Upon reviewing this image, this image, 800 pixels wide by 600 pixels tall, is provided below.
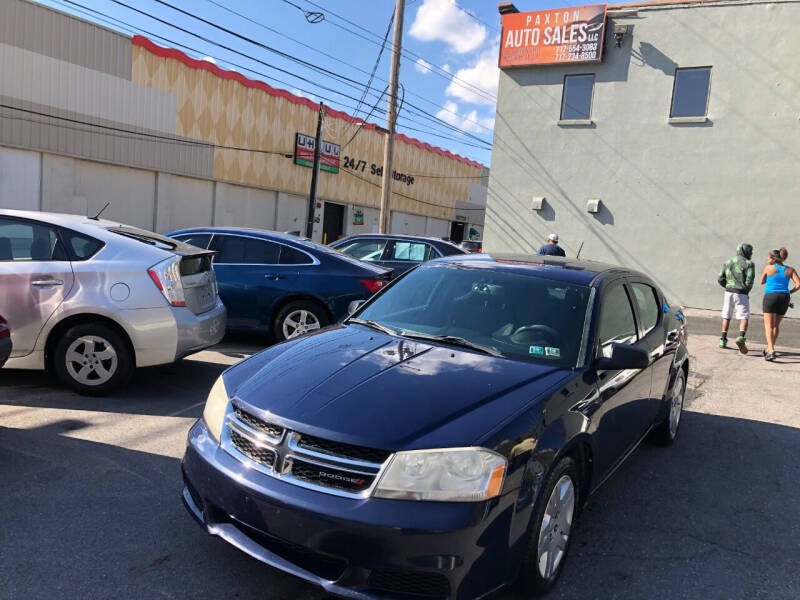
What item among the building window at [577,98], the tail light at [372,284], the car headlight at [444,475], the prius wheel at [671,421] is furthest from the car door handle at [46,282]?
the building window at [577,98]

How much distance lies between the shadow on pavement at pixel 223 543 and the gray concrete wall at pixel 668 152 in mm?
11521

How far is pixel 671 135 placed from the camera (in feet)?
48.5

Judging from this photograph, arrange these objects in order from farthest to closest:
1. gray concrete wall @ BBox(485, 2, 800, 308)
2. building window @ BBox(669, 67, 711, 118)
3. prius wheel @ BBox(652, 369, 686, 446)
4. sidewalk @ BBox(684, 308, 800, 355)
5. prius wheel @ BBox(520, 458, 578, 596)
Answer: building window @ BBox(669, 67, 711, 118), gray concrete wall @ BBox(485, 2, 800, 308), sidewalk @ BBox(684, 308, 800, 355), prius wheel @ BBox(652, 369, 686, 446), prius wheel @ BBox(520, 458, 578, 596)

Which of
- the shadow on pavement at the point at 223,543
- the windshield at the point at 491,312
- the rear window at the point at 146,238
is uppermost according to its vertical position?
the rear window at the point at 146,238

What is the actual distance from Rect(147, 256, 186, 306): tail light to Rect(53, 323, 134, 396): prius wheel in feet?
1.76

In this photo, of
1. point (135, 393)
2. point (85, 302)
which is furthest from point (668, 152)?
point (85, 302)

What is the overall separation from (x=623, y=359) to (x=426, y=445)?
134cm

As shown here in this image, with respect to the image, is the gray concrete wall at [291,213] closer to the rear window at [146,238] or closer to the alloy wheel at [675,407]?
the rear window at [146,238]

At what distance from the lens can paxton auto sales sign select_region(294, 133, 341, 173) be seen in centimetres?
3612

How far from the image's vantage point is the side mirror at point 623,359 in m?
3.06

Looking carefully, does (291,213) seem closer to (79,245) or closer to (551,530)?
(79,245)

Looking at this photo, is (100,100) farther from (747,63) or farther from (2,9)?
(747,63)

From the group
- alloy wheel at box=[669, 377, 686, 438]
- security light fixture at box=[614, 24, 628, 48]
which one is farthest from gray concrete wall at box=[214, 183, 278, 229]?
alloy wheel at box=[669, 377, 686, 438]

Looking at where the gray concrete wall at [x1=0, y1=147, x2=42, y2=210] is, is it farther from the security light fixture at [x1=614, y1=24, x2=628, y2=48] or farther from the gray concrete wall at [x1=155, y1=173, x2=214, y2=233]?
the security light fixture at [x1=614, y1=24, x2=628, y2=48]
